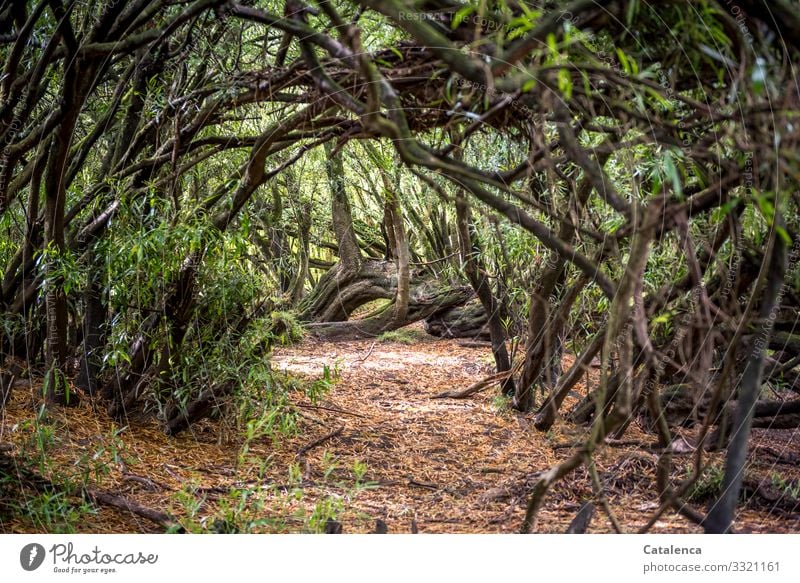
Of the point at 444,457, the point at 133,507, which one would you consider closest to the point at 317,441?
the point at 444,457

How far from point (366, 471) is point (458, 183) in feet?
4.19

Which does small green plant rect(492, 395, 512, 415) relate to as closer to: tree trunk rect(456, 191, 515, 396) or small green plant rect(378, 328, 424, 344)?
tree trunk rect(456, 191, 515, 396)

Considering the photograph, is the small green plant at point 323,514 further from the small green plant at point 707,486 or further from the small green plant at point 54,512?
the small green plant at point 707,486

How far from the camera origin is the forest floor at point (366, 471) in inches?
81.9

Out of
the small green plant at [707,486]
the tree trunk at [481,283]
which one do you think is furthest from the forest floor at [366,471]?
the tree trunk at [481,283]

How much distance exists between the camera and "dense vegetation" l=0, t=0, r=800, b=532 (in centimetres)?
160

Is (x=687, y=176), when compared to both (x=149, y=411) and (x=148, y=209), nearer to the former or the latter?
(x=148, y=209)

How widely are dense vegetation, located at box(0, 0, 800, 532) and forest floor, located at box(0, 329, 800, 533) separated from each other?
0.14 m

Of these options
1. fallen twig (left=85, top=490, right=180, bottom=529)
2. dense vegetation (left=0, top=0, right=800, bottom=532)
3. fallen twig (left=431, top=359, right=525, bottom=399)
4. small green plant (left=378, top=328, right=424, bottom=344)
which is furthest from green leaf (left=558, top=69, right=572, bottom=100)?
small green plant (left=378, top=328, right=424, bottom=344)

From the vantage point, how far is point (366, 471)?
9.02ft

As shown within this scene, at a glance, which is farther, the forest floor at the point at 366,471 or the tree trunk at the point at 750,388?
the forest floor at the point at 366,471

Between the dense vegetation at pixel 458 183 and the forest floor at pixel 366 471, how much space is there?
140 mm
